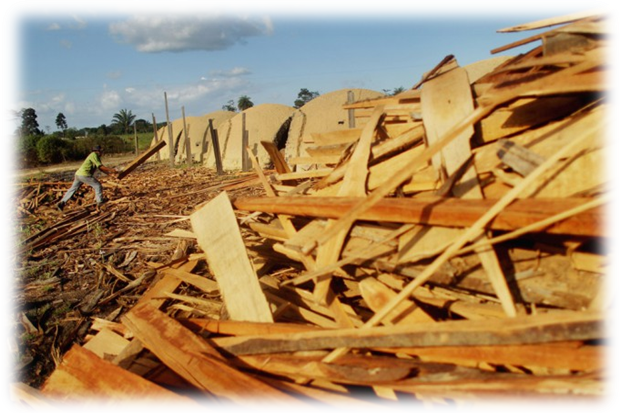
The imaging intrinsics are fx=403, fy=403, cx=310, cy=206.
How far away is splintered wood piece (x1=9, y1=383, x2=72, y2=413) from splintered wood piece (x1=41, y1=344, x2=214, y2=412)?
3cm

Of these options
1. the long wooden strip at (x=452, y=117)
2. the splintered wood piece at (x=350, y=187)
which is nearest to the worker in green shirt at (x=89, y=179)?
the splintered wood piece at (x=350, y=187)

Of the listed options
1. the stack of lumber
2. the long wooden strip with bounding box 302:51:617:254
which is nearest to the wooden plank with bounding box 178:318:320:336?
the stack of lumber

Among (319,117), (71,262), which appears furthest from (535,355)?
(319,117)

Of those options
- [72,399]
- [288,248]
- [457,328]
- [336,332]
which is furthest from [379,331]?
[72,399]

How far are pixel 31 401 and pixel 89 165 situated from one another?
10.2 metres

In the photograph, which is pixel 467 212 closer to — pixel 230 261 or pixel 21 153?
pixel 230 261

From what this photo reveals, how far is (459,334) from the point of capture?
6.28 feet

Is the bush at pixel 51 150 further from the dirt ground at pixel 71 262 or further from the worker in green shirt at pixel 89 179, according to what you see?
the worker in green shirt at pixel 89 179

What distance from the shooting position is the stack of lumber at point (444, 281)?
1.79 m

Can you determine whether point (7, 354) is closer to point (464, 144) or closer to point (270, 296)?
point (270, 296)

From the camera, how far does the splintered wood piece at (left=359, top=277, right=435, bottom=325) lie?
224cm

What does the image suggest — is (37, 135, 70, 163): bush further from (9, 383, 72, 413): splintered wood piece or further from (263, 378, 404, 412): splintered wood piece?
(263, 378, 404, 412): splintered wood piece

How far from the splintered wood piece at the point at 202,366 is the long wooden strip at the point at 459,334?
0.73 feet

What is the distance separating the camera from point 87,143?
40.7 metres
